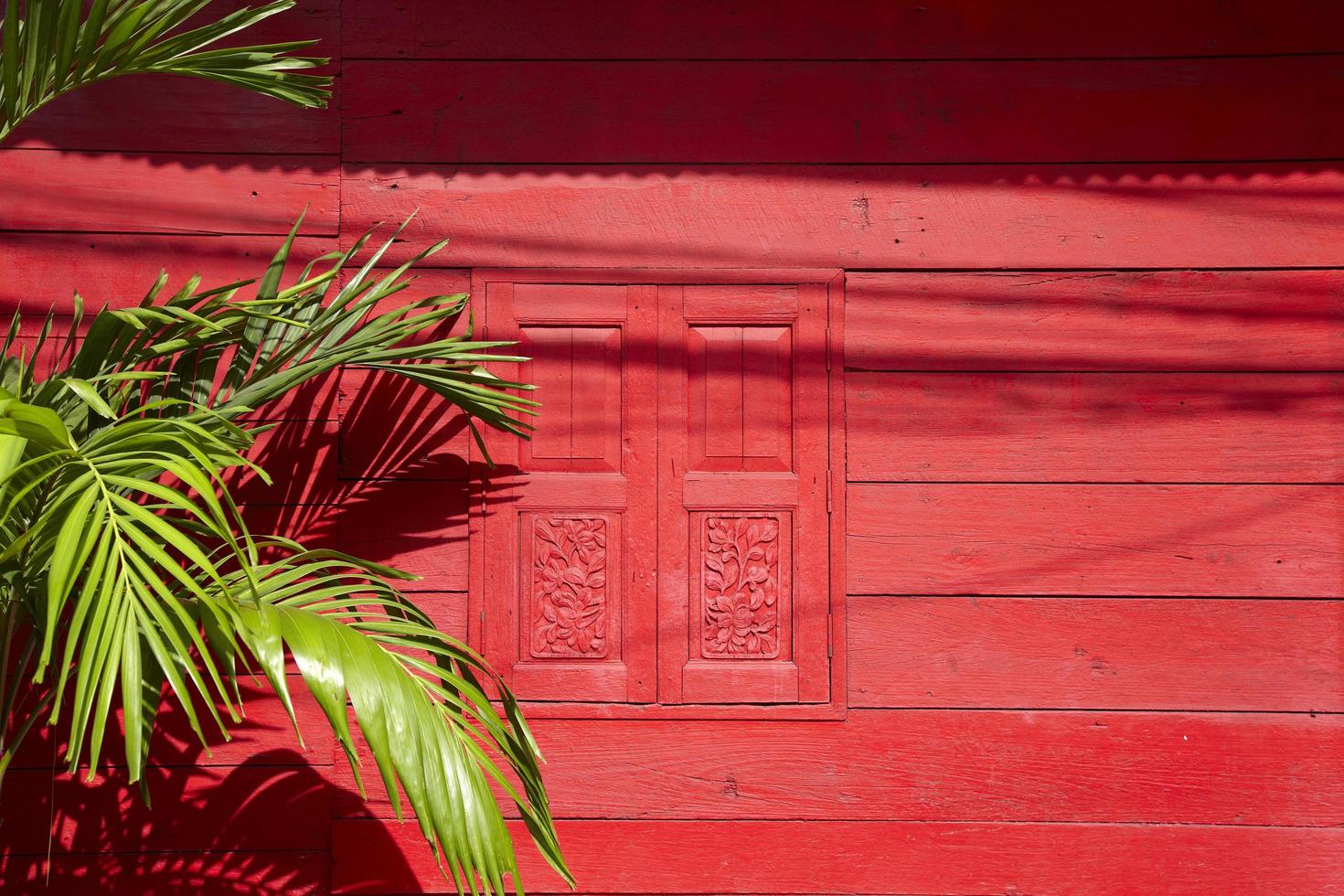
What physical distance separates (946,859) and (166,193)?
102 inches

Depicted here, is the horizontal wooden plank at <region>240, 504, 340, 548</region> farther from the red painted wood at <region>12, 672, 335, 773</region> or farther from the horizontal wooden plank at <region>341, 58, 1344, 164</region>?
the horizontal wooden plank at <region>341, 58, 1344, 164</region>

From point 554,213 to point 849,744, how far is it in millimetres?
1537

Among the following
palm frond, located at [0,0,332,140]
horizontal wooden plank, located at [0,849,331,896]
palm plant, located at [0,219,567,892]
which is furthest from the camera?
horizontal wooden plank, located at [0,849,331,896]

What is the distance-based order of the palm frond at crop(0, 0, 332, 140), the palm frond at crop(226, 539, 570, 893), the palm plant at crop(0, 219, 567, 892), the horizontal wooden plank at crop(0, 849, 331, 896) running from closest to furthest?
the palm plant at crop(0, 219, 567, 892)
the palm frond at crop(226, 539, 570, 893)
the palm frond at crop(0, 0, 332, 140)
the horizontal wooden plank at crop(0, 849, 331, 896)

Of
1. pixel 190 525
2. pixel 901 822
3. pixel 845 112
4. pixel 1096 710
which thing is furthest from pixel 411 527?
pixel 1096 710

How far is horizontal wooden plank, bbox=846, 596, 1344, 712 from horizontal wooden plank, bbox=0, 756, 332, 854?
142 cm

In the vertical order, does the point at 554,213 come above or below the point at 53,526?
above

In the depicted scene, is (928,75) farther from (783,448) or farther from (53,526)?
(53,526)

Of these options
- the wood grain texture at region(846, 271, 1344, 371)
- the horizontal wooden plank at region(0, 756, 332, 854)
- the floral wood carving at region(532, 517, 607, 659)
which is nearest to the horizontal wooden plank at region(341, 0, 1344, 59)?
the wood grain texture at region(846, 271, 1344, 371)

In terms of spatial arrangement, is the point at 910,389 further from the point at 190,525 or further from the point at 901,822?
the point at 190,525

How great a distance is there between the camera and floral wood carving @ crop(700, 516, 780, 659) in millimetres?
2285

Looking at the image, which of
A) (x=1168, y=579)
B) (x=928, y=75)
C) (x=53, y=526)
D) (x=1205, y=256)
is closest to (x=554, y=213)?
(x=928, y=75)

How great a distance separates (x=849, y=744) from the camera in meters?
2.27

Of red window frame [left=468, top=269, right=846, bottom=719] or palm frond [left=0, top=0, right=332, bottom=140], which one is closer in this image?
palm frond [left=0, top=0, right=332, bottom=140]
